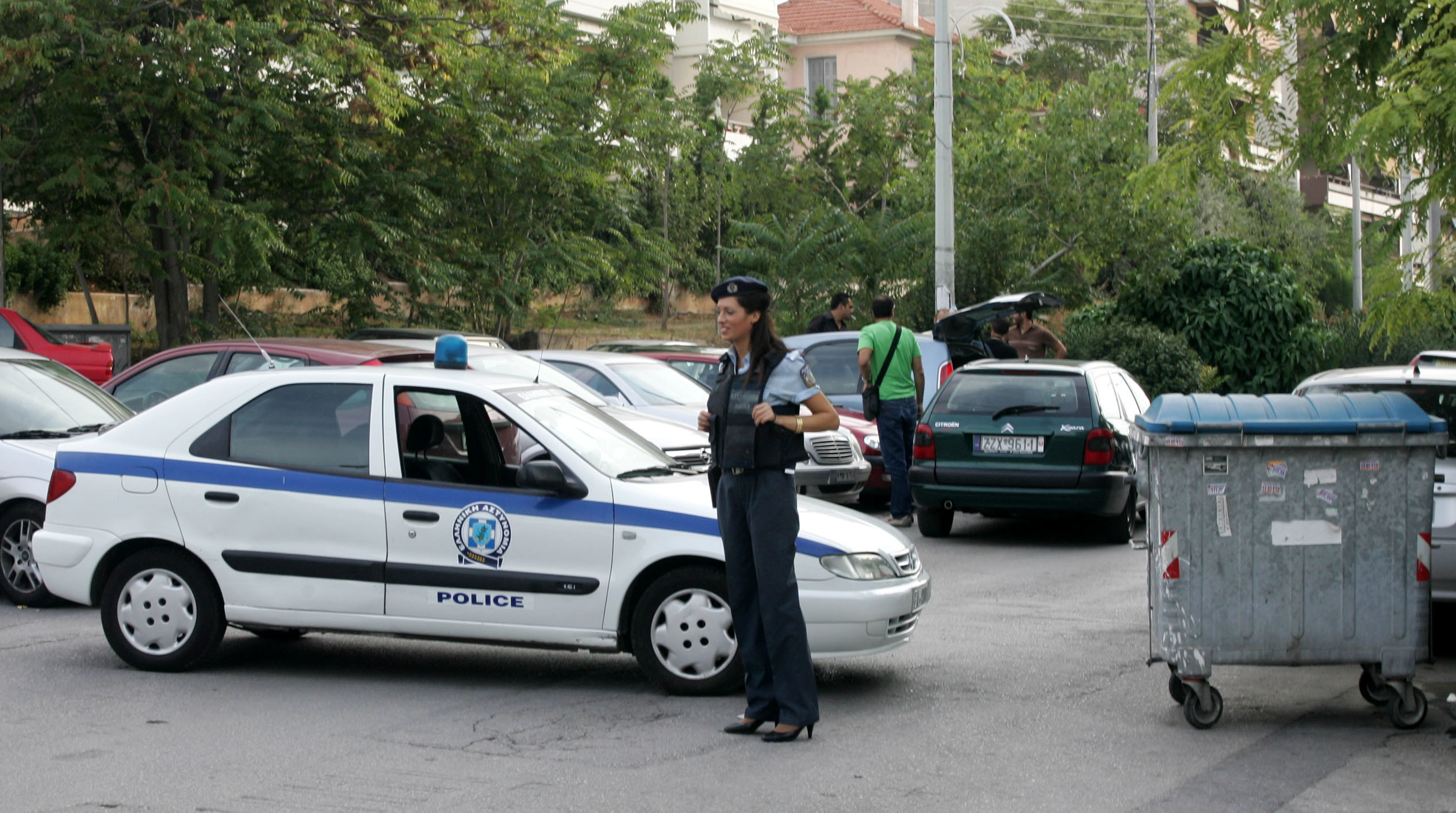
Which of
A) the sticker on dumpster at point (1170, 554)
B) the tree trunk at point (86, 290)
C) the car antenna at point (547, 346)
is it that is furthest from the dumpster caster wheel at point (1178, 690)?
the tree trunk at point (86, 290)

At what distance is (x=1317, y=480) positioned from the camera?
631cm

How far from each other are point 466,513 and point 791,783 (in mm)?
2222

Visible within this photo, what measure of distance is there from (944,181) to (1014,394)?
20.3 ft

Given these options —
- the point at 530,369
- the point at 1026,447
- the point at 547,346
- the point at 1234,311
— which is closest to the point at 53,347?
the point at 530,369

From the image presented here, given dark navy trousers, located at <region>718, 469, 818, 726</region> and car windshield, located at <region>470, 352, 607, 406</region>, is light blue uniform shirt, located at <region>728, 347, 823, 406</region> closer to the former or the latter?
dark navy trousers, located at <region>718, 469, 818, 726</region>

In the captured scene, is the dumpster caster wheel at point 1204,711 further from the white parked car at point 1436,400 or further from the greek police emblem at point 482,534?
the greek police emblem at point 482,534

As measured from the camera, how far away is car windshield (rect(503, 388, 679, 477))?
7.19 meters

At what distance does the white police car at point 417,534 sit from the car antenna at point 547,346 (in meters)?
4.85

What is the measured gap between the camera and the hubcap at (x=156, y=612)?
7359 millimetres

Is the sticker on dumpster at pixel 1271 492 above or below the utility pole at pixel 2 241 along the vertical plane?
below

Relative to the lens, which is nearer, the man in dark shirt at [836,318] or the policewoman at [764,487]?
the policewoman at [764,487]

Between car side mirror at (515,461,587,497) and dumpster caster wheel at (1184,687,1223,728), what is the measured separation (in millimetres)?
2775

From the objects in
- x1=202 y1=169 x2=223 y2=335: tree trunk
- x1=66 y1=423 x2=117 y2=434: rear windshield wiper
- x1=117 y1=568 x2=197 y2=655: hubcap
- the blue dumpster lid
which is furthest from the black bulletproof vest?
x1=202 y1=169 x2=223 y2=335: tree trunk

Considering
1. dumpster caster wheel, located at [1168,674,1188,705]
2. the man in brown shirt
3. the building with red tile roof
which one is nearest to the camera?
dumpster caster wheel, located at [1168,674,1188,705]
